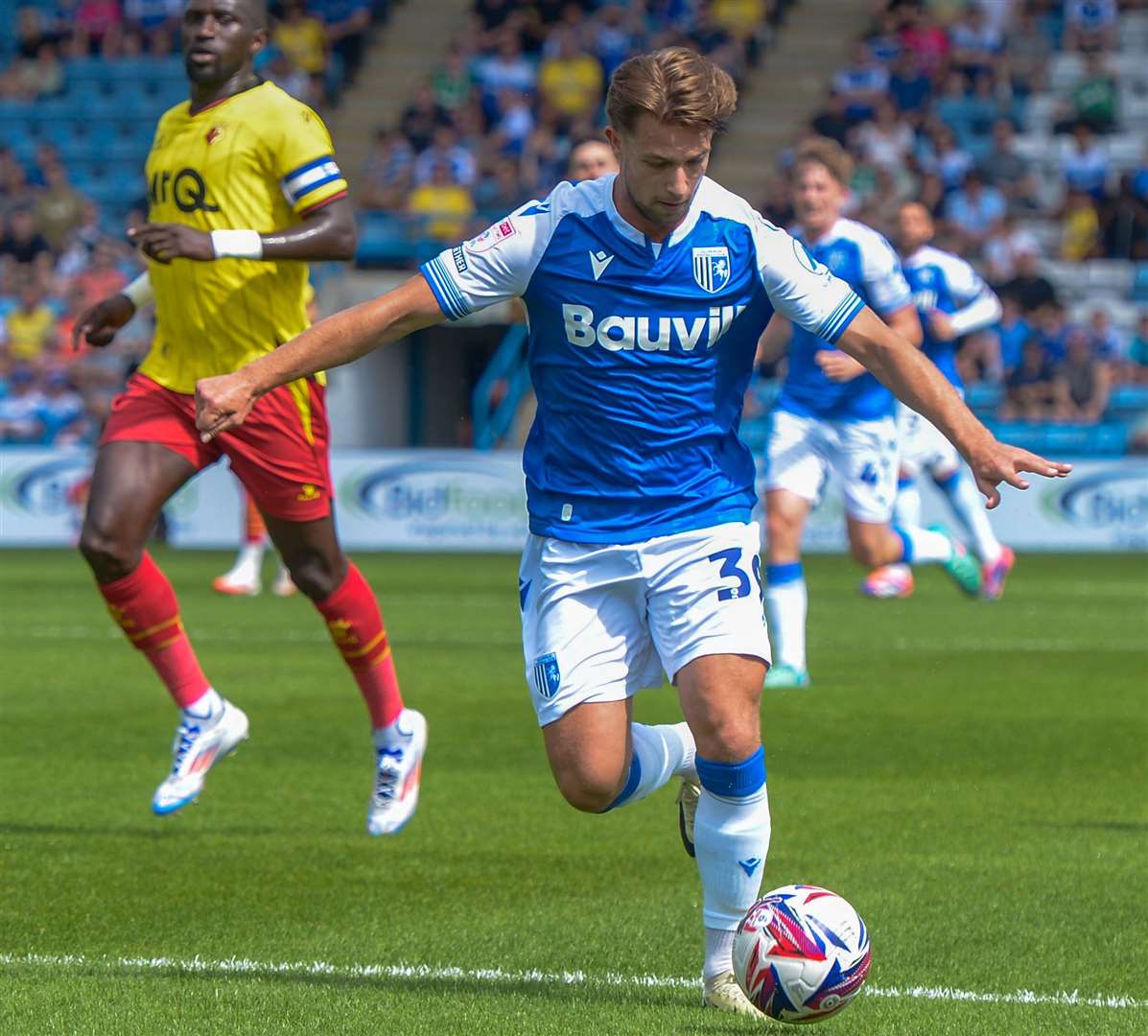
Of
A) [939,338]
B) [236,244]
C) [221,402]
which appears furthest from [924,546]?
[221,402]

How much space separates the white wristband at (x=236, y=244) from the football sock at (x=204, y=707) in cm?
150

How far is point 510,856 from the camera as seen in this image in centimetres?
661

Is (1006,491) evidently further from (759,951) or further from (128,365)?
(759,951)

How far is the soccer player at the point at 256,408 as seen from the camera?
7004 millimetres

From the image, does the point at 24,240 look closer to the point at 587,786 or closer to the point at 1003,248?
the point at 1003,248

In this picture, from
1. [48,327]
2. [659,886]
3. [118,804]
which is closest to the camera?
[659,886]

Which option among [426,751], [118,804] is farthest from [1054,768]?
[118,804]

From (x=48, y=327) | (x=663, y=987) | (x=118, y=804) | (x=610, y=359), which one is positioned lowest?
(x=48, y=327)

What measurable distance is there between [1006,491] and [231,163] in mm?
15272

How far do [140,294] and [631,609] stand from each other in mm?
3098

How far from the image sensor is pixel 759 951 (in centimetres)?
457

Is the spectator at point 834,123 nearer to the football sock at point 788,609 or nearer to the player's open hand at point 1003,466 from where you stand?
the football sock at point 788,609

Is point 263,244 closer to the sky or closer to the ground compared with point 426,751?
closer to the sky

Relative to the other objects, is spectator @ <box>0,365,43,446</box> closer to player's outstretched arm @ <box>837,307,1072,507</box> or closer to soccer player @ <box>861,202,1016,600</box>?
soccer player @ <box>861,202,1016,600</box>
